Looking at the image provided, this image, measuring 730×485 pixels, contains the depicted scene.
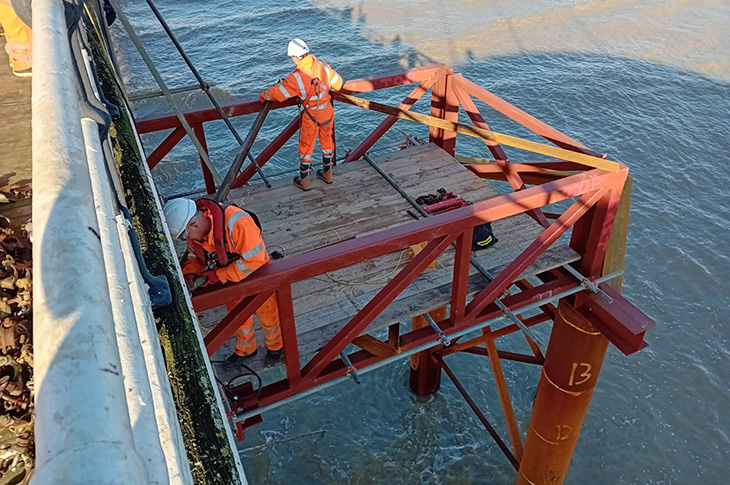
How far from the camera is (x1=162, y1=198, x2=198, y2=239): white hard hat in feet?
15.1

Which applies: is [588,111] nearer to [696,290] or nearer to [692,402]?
[696,290]

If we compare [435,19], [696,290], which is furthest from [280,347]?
[435,19]

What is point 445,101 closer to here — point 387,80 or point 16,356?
point 387,80

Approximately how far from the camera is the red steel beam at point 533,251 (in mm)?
6266

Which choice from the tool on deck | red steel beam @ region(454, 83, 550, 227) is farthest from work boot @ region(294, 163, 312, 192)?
red steel beam @ region(454, 83, 550, 227)

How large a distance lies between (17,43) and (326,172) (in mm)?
4002

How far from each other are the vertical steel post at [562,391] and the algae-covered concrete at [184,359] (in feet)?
18.3

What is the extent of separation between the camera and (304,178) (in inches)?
316

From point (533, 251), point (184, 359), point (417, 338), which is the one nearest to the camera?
point (184, 359)

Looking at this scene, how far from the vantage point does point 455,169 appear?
8.65 metres

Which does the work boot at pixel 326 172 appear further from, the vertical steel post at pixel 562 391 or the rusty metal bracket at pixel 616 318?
the rusty metal bracket at pixel 616 318

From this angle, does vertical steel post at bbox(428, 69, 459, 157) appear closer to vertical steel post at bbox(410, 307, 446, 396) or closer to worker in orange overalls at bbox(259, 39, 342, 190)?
worker in orange overalls at bbox(259, 39, 342, 190)

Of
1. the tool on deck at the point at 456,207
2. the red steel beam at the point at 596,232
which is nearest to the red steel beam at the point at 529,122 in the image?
the red steel beam at the point at 596,232

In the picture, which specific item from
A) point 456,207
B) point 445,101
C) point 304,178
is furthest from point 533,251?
point 304,178
